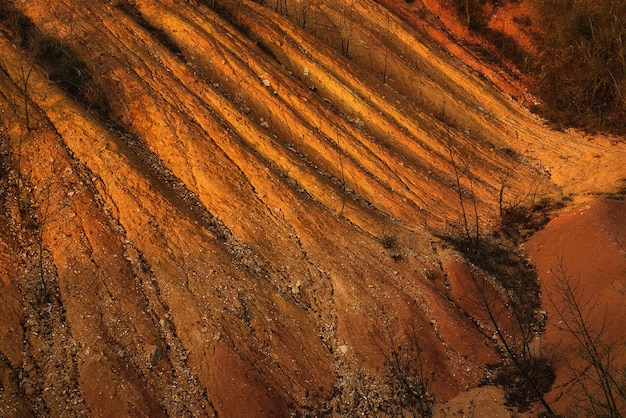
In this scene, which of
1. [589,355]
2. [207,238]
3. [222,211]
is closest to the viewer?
[589,355]

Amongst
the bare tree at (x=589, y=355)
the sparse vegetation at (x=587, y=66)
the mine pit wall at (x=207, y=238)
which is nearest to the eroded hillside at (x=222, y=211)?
the mine pit wall at (x=207, y=238)

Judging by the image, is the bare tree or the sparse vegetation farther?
the sparse vegetation

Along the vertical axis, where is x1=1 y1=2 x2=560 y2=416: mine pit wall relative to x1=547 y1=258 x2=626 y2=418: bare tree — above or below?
below

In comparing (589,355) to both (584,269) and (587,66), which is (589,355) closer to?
(584,269)

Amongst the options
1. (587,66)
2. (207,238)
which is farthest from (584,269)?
(587,66)

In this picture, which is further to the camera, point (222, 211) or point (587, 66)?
point (587, 66)

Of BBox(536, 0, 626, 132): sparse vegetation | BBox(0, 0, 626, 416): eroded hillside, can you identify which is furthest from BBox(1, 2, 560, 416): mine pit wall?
BBox(536, 0, 626, 132): sparse vegetation

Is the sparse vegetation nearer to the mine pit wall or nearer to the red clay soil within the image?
the red clay soil
